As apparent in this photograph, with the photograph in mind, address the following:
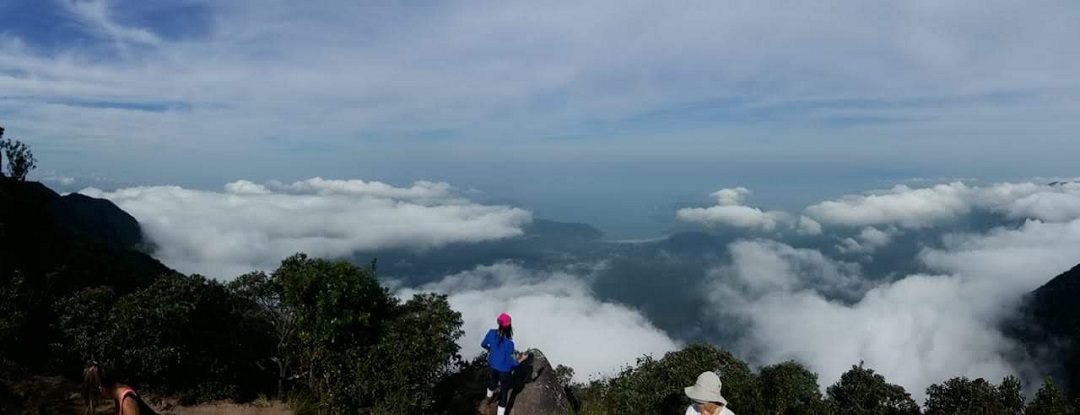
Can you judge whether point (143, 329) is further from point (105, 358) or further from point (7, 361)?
point (7, 361)

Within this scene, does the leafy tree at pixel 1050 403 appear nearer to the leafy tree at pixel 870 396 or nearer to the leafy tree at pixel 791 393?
the leafy tree at pixel 870 396

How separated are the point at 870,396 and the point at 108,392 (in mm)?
14865

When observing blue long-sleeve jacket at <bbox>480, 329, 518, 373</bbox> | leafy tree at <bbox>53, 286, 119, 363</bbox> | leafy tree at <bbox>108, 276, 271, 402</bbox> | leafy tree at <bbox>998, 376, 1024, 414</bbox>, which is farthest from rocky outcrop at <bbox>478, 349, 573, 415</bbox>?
leafy tree at <bbox>998, 376, 1024, 414</bbox>

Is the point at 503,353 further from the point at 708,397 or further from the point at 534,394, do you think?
the point at 708,397

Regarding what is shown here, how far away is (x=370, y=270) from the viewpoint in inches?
537

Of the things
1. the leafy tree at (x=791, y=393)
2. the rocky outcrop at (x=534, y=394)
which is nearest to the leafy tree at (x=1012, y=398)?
the leafy tree at (x=791, y=393)

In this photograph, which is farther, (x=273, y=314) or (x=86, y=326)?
(x=273, y=314)

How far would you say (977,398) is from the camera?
12.2 m

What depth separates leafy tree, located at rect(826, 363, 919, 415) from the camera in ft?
44.6

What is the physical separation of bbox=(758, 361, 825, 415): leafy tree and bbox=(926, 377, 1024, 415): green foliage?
12.3 feet

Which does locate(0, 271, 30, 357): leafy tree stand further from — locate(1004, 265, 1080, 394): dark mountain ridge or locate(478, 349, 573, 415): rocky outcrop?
locate(1004, 265, 1080, 394): dark mountain ridge

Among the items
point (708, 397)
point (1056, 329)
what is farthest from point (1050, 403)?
point (1056, 329)

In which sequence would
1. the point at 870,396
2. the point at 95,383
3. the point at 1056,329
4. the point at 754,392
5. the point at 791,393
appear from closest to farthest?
the point at 95,383 → the point at 754,392 → the point at 791,393 → the point at 870,396 → the point at 1056,329

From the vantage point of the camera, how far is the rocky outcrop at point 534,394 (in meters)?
12.4
